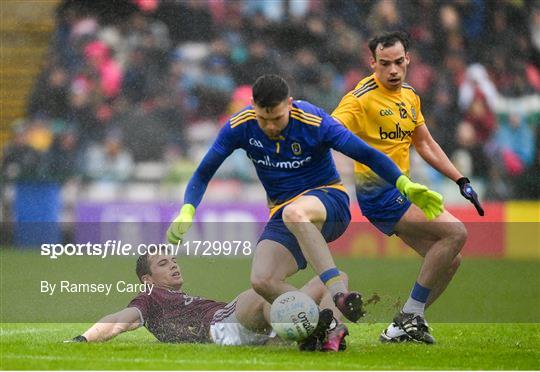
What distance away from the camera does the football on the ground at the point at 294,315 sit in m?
6.57

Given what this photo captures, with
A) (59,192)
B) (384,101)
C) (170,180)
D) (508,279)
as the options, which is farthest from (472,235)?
(384,101)

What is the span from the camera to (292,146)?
22.6 ft

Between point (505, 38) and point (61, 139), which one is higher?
point (505, 38)

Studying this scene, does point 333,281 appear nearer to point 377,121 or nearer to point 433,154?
point 377,121

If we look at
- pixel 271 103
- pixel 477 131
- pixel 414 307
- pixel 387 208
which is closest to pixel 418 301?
pixel 414 307

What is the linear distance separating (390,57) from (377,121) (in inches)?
15.8

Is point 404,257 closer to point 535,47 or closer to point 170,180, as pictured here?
point 170,180

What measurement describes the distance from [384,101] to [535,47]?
32.2 ft

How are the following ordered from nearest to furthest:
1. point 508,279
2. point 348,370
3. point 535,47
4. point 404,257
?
point 348,370, point 508,279, point 404,257, point 535,47

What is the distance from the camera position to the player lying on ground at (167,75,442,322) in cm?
663

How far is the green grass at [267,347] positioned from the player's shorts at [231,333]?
0.16m

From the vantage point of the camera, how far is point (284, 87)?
21.7 ft

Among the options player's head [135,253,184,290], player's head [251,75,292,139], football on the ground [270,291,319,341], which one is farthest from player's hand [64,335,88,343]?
player's head [251,75,292,139]

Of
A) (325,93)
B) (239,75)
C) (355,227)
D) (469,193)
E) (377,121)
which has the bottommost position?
(355,227)
